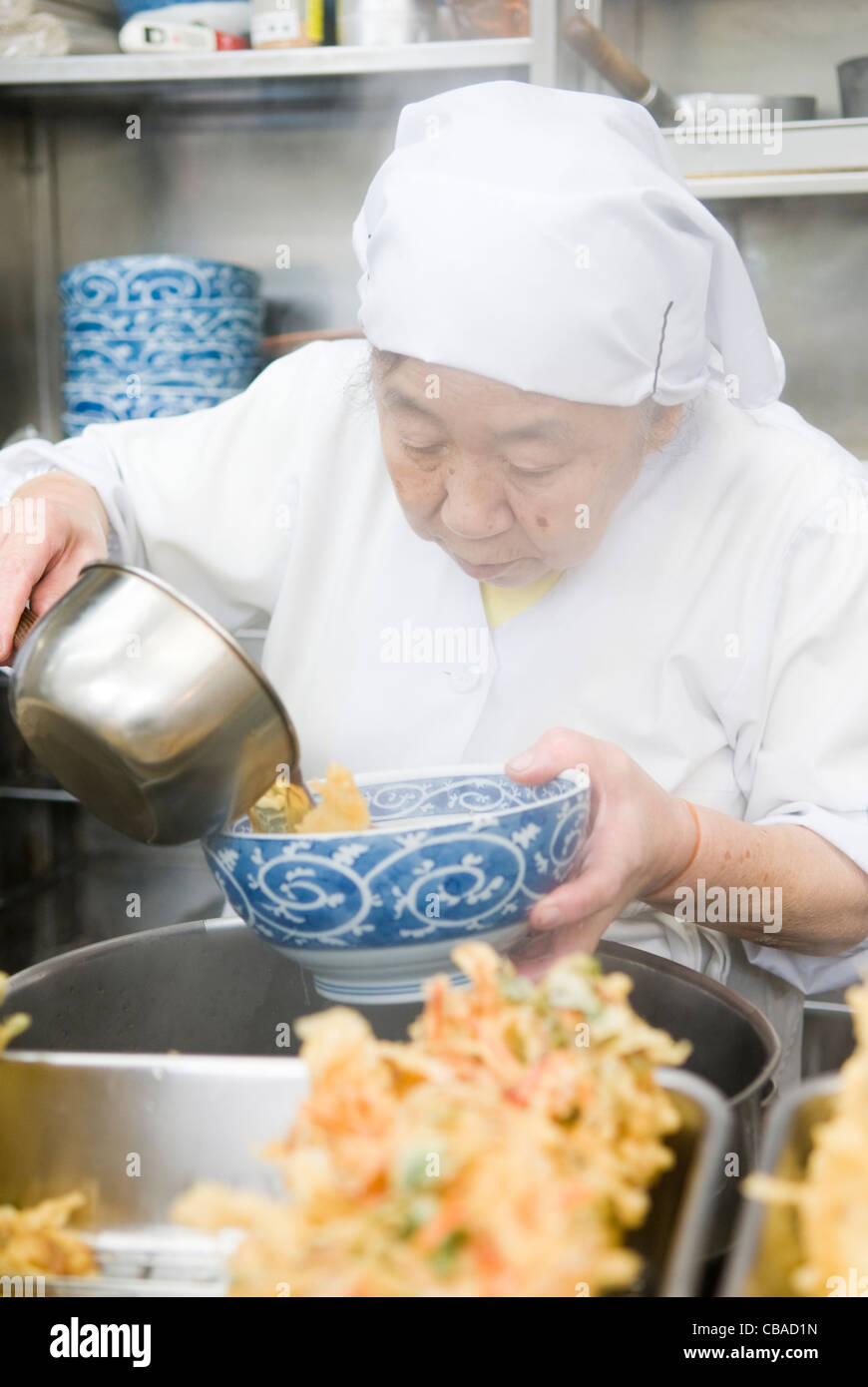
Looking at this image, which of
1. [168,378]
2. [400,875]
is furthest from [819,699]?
[168,378]

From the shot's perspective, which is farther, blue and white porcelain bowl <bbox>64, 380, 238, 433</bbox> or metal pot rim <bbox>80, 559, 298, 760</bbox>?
blue and white porcelain bowl <bbox>64, 380, 238, 433</bbox>

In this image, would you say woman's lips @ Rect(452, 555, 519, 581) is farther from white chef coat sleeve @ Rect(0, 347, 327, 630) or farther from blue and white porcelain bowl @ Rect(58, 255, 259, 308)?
blue and white porcelain bowl @ Rect(58, 255, 259, 308)

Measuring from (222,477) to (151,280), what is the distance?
2.31 feet

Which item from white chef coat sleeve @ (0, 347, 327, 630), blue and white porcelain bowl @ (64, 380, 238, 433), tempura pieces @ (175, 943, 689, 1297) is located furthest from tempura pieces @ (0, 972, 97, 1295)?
blue and white porcelain bowl @ (64, 380, 238, 433)

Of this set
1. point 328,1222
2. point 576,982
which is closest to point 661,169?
point 576,982

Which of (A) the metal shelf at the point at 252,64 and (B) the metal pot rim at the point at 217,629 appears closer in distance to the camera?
(B) the metal pot rim at the point at 217,629

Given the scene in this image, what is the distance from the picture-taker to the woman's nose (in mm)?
981

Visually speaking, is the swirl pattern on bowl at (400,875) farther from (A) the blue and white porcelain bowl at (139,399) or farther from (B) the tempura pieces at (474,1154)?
(A) the blue and white porcelain bowl at (139,399)

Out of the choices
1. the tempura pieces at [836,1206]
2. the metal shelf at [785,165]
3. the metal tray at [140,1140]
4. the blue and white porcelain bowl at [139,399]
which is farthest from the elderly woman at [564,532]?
the metal shelf at [785,165]

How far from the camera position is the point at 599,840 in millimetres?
857

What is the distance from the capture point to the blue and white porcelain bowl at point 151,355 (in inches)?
78.5

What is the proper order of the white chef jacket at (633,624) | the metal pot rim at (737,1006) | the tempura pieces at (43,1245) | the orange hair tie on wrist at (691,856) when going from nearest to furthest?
the tempura pieces at (43,1245) < the metal pot rim at (737,1006) < the orange hair tie on wrist at (691,856) < the white chef jacket at (633,624)

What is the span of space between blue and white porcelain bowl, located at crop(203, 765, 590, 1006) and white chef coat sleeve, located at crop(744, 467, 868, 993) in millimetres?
402
